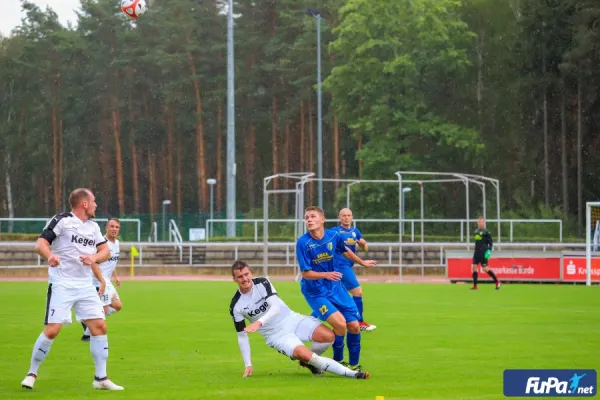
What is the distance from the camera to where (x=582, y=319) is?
2236 centimetres

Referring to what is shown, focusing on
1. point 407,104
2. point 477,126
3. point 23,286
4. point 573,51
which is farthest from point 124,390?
point 477,126

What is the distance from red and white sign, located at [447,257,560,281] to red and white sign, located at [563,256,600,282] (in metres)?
0.29

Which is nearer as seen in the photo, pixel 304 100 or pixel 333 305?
pixel 333 305

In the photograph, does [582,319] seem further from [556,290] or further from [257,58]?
[257,58]

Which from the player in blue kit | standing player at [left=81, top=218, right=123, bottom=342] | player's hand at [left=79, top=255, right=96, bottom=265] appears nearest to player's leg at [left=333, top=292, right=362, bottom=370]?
the player in blue kit

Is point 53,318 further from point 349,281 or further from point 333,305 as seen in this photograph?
point 349,281

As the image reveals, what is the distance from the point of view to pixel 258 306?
43.5 feet

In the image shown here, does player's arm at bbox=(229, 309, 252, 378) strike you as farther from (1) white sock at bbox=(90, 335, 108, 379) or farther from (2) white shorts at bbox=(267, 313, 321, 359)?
(1) white sock at bbox=(90, 335, 108, 379)

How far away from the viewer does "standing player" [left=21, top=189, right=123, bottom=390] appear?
40.9 ft

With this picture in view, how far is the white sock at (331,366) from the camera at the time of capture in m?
13.0

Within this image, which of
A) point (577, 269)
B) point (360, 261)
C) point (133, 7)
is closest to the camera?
point (360, 261)

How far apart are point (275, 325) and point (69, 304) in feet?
7.54

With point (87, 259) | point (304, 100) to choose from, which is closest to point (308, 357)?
point (87, 259)

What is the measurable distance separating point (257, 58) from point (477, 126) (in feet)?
63.6
